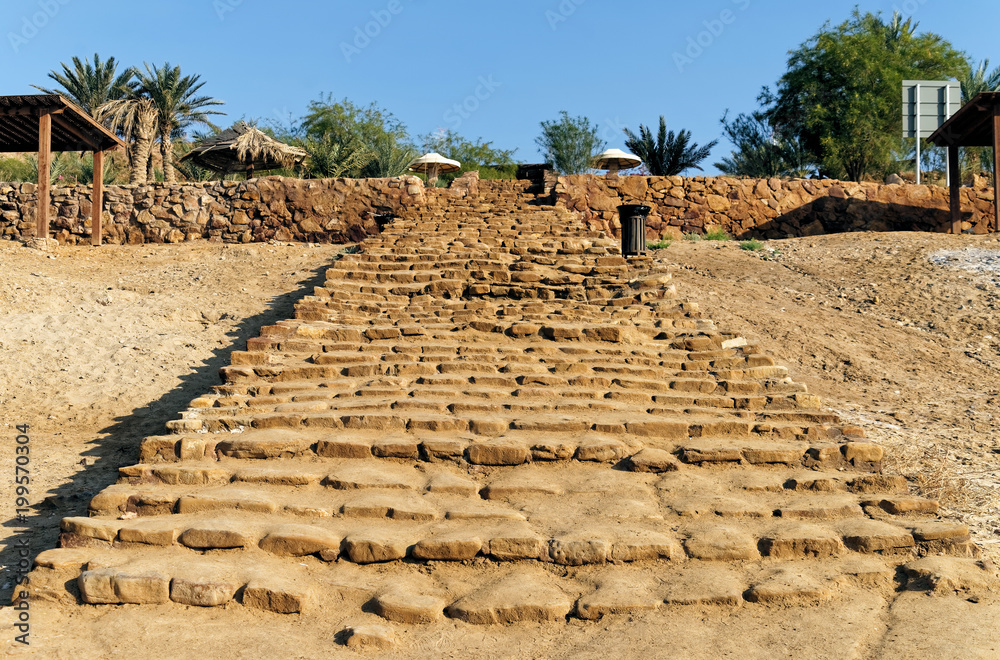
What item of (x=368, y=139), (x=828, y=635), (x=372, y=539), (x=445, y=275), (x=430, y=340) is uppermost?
(x=368, y=139)

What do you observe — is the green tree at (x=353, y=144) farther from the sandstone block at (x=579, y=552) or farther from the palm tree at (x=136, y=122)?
the sandstone block at (x=579, y=552)

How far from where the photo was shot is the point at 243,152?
1442cm

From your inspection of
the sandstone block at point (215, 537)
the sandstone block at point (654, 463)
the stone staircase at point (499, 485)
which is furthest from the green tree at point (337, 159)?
the sandstone block at point (215, 537)

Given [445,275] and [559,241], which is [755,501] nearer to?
[445,275]

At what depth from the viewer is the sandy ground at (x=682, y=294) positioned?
9.93 feet

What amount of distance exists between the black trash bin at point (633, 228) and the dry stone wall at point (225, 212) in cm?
375

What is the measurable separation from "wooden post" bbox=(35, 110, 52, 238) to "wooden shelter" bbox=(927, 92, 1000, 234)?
43.1ft

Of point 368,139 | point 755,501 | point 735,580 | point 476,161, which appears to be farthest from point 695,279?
A: point 476,161

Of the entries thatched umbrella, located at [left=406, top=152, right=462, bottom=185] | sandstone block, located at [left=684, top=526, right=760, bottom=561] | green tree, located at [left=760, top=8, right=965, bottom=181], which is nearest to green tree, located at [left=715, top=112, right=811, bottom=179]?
green tree, located at [left=760, top=8, right=965, bottom=181]

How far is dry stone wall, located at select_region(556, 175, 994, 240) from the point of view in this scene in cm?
1268

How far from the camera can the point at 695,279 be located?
944cm

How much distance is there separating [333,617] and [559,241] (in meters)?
6.45

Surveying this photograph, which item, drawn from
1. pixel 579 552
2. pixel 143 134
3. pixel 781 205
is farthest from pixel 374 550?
pixel 143 134

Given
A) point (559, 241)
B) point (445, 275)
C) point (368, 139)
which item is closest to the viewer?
point (445, 275)
